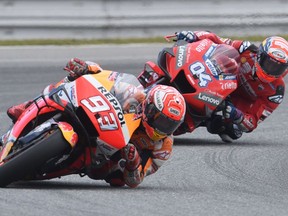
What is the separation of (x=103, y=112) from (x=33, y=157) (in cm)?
67

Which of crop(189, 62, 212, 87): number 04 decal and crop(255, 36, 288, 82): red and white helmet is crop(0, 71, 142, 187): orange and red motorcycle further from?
crop(255, 36, 288, 82): red and white helmet

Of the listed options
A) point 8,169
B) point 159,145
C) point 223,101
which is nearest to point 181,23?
point 223,101

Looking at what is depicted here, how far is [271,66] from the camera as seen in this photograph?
10.6 m

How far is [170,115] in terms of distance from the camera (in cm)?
767

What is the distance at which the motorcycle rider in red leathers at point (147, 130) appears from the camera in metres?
7.70

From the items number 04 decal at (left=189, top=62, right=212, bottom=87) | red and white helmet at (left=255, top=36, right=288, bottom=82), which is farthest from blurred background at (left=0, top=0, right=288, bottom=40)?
number 04 decal at (left=189, top=62, right=212, bottom=87)

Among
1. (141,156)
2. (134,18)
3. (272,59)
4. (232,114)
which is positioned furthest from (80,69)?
(134,18)

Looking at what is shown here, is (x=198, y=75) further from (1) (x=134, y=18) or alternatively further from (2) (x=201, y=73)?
(1) (x=134, y=18)

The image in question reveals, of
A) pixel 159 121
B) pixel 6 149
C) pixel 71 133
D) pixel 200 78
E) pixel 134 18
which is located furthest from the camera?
pixel 134 18

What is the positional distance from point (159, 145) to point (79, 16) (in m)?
7.13

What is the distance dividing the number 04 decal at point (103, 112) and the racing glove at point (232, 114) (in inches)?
141

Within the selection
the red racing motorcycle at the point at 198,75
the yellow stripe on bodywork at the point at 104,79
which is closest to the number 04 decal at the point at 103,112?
the yellow stripe on bodywork at the point at 104,79

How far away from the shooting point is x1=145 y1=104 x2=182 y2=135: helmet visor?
770 centimetres

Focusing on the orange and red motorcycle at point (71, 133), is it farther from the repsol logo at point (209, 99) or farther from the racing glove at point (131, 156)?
the repsol logo at point (209, 99)
